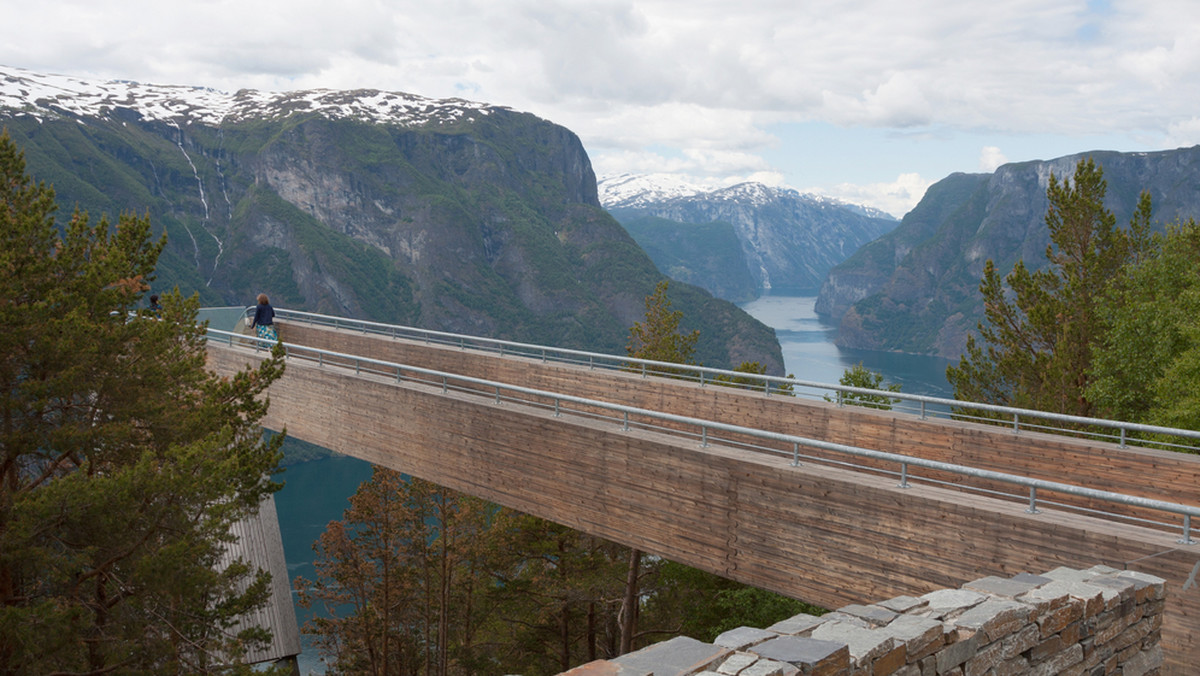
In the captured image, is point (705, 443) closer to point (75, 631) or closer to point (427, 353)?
point (75, 631)

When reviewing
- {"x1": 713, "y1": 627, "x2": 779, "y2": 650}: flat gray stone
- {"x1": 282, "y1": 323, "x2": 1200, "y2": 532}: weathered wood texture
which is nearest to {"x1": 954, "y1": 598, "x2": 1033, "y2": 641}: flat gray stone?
{"x1": 713, "y1": 627, "x2": 779, "y2": 650}: flat gray stone

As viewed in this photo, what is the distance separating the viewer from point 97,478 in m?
8.03

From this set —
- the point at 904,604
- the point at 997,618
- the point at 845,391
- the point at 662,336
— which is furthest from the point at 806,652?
the point at 662,336

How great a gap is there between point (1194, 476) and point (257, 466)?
37.5 feet

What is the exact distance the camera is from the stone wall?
3.71 metres

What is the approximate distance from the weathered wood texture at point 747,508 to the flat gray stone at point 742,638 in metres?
4.32

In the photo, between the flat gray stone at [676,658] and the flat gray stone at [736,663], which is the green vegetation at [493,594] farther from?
the flat gray stone at [736,663]

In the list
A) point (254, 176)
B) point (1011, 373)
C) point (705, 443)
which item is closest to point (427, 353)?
point (705, 443)

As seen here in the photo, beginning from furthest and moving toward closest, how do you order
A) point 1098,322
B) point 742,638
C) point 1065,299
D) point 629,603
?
point 1065,299 < point 1098,322 < point 629,603 < point 742,638

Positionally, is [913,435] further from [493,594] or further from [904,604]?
[493,594]

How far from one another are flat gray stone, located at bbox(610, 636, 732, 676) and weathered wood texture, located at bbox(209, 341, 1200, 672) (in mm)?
4628

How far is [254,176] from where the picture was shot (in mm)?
186750

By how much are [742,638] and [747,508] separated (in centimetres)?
542

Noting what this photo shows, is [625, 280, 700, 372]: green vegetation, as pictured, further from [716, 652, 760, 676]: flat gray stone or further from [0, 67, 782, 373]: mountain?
[0, 67, 782, 373]: mountain
